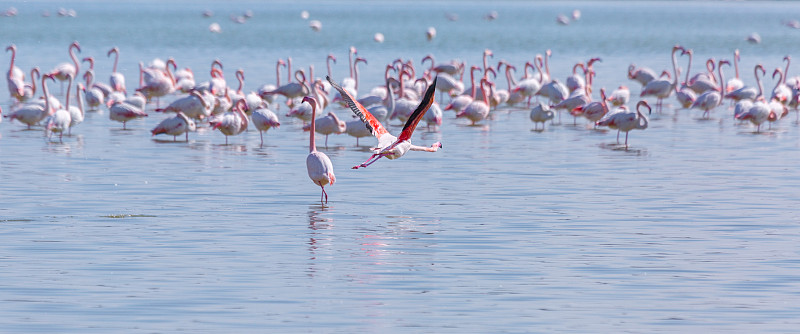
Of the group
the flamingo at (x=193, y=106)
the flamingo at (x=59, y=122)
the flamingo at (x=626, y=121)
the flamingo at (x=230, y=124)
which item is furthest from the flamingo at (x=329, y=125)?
the flamingo at (x=626, y=121)

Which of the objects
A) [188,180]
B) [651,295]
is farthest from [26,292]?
[188,180]

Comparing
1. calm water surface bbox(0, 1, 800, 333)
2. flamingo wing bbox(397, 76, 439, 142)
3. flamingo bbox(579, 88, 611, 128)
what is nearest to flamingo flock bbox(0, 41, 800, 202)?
flamingo bbox(579, 88, 611, 128)

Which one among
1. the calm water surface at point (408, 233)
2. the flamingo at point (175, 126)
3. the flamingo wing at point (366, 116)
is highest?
the flamingo wing at point (366, 116)

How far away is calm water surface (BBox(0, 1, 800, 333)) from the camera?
407 inches

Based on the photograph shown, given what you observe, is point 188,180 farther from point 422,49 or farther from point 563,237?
point 422,49

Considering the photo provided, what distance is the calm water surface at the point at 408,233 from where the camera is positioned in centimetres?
1034

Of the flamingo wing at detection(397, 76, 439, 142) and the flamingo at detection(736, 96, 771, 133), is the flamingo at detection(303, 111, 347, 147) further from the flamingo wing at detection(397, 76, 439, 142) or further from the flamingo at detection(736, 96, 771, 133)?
the flamingo wing at detection(397, 76, 439, 142)

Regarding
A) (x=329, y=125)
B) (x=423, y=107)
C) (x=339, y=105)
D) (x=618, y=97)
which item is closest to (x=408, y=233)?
(x=423, y=107)

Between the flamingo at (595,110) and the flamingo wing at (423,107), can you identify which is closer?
the flamingo wing at (423,107)

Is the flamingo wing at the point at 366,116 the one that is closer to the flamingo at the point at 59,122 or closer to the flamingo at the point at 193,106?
the flamingo at the point at 59,122

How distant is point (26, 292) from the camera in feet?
35.7

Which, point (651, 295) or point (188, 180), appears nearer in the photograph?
point (651, 295)

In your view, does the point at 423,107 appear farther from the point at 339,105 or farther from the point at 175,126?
the point at 339,105

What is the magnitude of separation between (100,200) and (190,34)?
76691 millimetres
